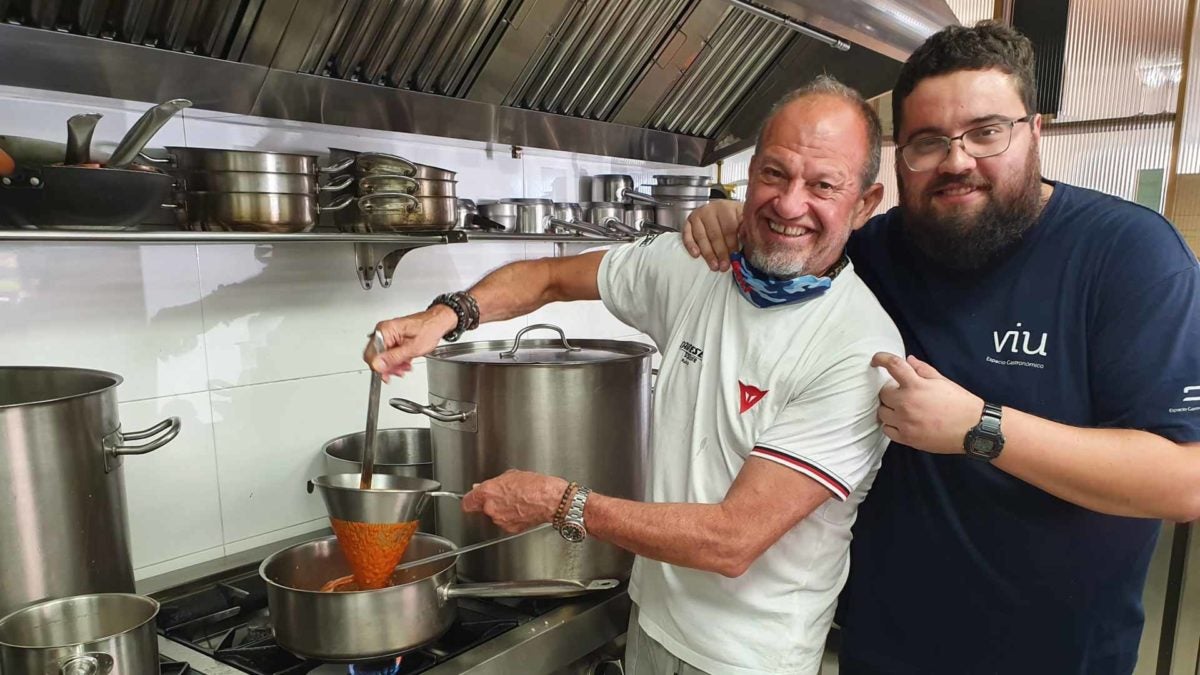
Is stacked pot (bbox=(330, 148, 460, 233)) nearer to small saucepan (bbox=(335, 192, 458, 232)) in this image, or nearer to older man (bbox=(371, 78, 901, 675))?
small saucepan (bbox=(335, 192, 458, 232))

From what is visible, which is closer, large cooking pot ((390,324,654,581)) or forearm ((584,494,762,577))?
forearm ((584,494,762,577))

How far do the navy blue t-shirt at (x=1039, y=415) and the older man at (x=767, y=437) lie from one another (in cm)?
9

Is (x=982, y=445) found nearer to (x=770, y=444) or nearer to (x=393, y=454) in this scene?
Answer: (x=770, y=444)

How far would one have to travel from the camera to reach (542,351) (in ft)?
4.73

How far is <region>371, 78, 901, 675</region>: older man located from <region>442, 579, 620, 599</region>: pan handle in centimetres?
11

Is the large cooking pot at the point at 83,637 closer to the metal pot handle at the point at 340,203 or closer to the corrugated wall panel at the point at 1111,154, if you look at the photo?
the metal pot handle at the point at 340,203

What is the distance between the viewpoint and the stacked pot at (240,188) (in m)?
1.15

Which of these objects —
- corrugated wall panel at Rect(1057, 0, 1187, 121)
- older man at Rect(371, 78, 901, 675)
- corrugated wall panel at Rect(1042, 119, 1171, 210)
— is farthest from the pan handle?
corrugated wall panel at Rect(1057, 0, 1187, 121)

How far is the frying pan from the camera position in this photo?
96 centimetres

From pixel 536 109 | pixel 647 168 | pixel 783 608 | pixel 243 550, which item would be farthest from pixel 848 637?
pixel 647 168

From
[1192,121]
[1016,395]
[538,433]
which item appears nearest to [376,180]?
[538,433]

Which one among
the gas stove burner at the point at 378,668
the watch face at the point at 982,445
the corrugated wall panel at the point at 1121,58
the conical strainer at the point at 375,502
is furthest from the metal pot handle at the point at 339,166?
the corrugated wall panel at the point at 1121,58

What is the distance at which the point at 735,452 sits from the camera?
3.45 ft

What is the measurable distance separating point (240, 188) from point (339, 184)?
9.4 inches
